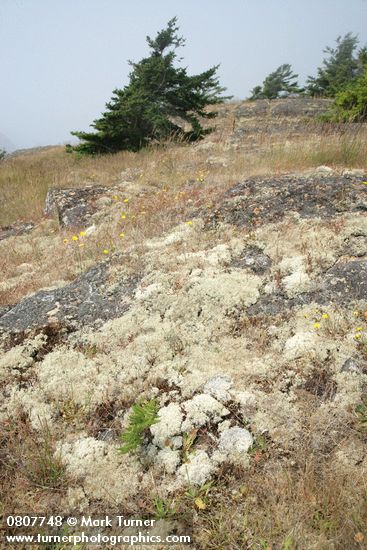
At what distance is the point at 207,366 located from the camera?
3.03 m

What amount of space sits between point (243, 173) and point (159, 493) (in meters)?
6.36

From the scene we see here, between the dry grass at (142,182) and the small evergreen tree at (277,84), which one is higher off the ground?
the small evergreen tree at (277,84)

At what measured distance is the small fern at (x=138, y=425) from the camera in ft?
7.82

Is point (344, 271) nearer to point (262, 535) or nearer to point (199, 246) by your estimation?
point (199, 246)

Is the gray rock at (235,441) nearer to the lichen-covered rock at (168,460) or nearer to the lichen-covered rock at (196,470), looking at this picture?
the lichen-covered rock at (196,470)

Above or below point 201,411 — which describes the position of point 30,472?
below

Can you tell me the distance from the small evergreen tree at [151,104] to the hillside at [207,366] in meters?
6.59

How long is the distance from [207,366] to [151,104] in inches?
432

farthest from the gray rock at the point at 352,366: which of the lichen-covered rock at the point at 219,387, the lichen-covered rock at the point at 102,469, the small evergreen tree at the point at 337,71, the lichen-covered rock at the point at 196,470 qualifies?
the small evergreen tree at the point at 337,71

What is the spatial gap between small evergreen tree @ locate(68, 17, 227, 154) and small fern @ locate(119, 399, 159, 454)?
10237 millimetres

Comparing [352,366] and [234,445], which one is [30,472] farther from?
[352,366]

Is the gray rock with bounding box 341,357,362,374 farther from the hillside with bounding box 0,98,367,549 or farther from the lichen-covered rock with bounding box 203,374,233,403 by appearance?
the lichen-covered rock with bounding box 203,374,233,403

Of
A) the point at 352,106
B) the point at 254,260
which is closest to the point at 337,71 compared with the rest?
the point at 352,106

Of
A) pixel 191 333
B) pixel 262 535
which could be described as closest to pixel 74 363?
pixel 191 333
